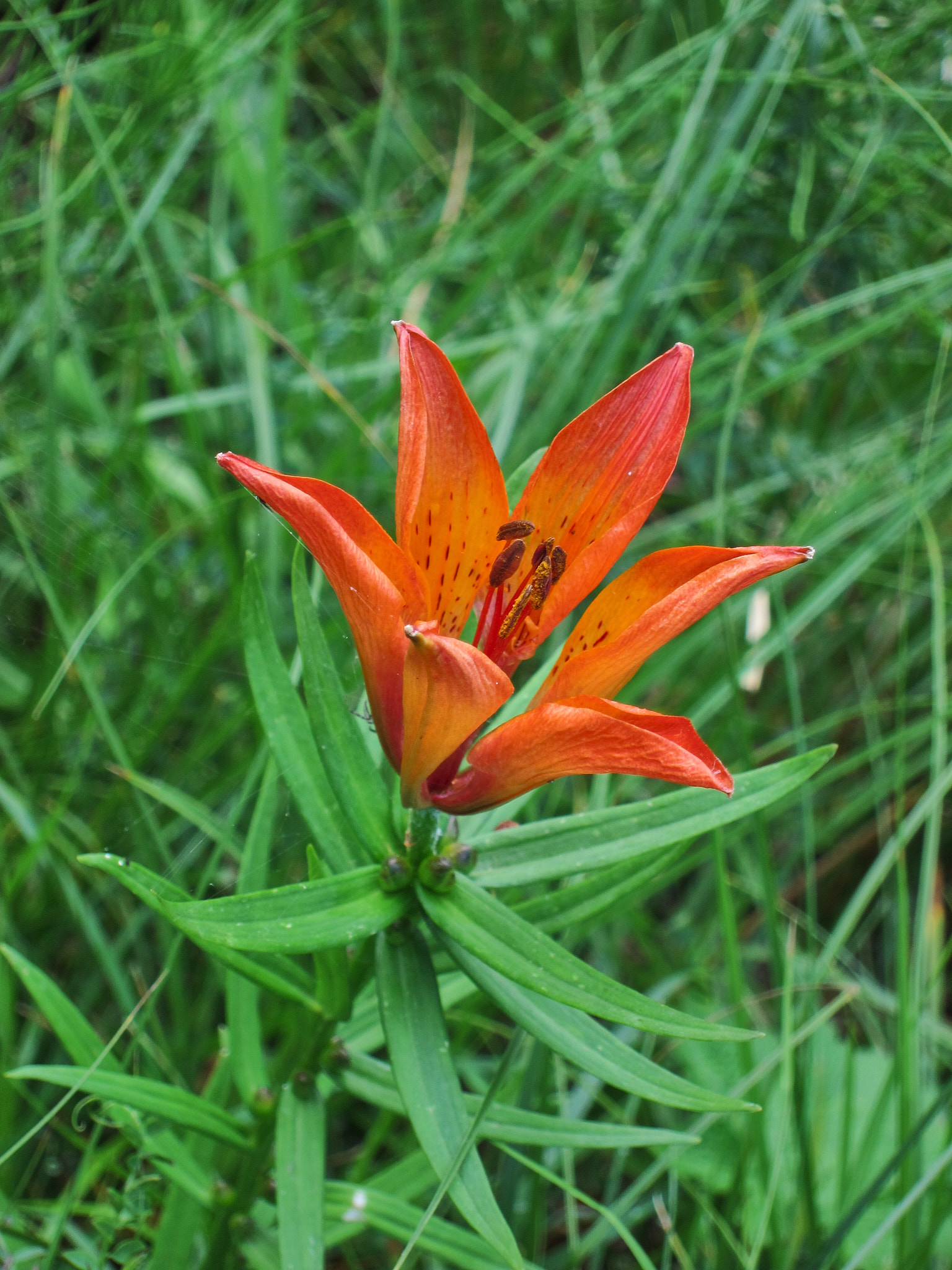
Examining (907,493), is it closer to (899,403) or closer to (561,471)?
(899,403)

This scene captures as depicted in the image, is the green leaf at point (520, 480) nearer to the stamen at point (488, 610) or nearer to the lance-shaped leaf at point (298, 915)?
the stamen at point (488, 610)

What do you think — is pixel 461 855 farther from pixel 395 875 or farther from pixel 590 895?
pixel 590 895

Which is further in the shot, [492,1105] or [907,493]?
[907,493]

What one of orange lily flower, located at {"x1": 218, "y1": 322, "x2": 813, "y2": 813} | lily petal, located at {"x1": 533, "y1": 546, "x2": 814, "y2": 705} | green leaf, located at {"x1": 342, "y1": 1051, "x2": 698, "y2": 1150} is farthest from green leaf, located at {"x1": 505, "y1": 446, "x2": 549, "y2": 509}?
green leaf, located at {"x1": 342, "y1": 1051, "x2": 698, "y2": 1150}

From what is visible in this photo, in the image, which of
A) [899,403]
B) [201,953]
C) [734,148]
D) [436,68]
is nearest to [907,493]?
[899,403]

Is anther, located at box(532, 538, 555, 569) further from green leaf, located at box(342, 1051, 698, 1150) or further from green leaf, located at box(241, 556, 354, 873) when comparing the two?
green leaf, located at box(342, 1051, 698, 1150)

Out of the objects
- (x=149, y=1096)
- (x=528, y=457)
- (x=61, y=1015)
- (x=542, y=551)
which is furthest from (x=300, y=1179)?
(x=528, y=457)
